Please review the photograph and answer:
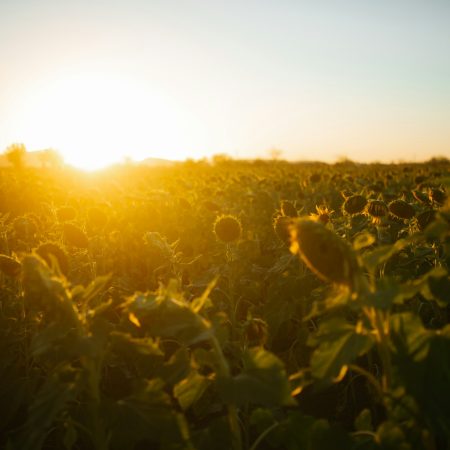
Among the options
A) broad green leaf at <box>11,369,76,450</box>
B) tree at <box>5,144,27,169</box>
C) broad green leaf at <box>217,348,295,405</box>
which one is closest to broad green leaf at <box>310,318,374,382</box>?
broad green leaf at <box>217,348,295,405</box>

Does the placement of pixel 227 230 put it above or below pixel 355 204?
below

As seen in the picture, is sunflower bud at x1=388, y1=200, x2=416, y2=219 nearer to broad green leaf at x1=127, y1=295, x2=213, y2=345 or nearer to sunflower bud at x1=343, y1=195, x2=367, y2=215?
sunflower bud at x1=343, y1=195, x2=367, y2=215

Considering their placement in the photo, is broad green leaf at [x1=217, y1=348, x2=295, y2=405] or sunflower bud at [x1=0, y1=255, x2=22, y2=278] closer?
broad green leaf at [x1=217, y1=348, x2=295, y2=405]

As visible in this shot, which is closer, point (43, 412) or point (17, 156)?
point (43, 412)

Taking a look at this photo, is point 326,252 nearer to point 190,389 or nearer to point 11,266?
point 190,389

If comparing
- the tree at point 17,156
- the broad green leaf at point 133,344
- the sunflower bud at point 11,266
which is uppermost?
the tree at point 17,156

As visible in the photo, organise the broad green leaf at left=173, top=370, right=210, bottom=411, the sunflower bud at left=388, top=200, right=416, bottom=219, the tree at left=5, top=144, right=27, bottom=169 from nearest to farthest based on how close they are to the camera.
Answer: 1. the broad green leaf at left=173, top=370, right=210, bottom=411
2. the sunflower bud at left=388, top=200, right=416, bottom=219
3. the tree at left=5, top=144, right=27, bottom=169

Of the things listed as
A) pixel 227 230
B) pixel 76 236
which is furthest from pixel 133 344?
pixel 76 236

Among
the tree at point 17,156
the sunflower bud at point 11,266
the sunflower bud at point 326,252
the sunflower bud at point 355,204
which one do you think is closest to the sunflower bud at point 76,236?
the sunflower bud at point 11,266

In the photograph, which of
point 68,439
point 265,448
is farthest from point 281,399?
point 265,448

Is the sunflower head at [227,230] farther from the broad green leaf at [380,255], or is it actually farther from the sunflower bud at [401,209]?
the broad green leaf at [380,255]

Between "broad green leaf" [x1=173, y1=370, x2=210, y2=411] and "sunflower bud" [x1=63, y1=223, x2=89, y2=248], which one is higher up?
"sunflower bud" [x1=63, y1=223, x2=89, y2=248]

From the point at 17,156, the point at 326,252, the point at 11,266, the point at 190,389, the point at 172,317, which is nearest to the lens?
the point at 326,252

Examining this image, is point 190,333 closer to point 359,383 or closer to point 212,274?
point 359,383
